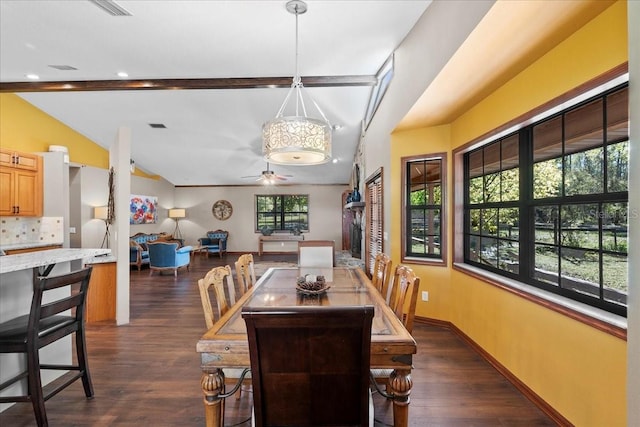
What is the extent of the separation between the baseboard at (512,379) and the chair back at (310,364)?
1.68 metres

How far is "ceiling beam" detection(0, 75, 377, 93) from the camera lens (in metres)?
4.07

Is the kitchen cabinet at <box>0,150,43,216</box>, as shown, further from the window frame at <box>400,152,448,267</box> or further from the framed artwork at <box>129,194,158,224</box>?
the window frame at <box>400,152,448,267</box>

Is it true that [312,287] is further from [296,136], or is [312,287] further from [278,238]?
[278,238]

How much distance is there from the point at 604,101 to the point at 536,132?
0.62 meters

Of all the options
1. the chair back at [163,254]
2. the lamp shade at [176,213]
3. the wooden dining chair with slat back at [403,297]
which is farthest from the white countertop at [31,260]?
the lamp shade at [176,213]

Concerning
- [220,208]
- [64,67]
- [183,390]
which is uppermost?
[64,67]

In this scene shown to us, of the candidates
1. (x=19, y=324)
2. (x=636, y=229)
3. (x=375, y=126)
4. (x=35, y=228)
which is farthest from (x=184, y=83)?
(x=636, y=229)

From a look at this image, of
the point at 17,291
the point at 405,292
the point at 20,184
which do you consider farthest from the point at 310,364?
the point at 20,184

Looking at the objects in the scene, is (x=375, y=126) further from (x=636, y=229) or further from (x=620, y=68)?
(x=636, y=229)

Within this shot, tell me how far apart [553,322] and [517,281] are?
0.58 metres

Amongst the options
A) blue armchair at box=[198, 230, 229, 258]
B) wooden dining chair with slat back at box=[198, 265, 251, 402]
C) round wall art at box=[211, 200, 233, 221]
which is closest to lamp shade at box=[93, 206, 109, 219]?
blue armchair at box=[198, 230, 229, 258]

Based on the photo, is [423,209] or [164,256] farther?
[164,256]

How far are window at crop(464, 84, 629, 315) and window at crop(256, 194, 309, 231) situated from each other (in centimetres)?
801

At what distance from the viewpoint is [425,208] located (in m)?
3.80
